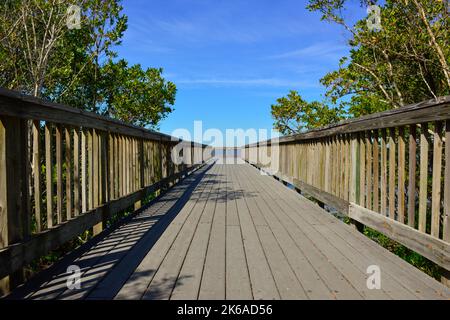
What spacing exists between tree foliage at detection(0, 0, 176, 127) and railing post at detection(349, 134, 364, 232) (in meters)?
6.05

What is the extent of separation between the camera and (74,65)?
10781mm

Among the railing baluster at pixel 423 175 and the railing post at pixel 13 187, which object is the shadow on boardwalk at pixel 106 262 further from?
the railing baluster at pixel 423 175

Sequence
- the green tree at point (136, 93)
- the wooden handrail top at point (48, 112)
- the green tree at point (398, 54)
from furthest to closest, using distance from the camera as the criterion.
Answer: the green tree at point (136, 93), the green tree at point (398, 54), the wooden handrail top at point (48, 112)

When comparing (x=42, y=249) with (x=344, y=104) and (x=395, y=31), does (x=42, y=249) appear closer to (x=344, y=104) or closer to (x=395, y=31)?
(x=395, y=31)

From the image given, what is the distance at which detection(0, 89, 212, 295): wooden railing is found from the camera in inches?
82.4

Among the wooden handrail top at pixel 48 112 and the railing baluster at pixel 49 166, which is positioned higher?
the wooden handrail top at pixel 48 112

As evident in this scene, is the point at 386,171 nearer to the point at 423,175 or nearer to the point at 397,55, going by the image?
the point at 423,175

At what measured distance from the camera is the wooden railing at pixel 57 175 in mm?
2094

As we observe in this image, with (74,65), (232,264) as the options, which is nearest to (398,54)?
(232,264)

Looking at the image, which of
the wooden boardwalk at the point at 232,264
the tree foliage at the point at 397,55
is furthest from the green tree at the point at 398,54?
the wooden boardwalk at the point at 232,264

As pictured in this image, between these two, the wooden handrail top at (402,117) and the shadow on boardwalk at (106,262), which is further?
the wooden handrail top at (402,117)

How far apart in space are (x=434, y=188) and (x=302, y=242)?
1270mm

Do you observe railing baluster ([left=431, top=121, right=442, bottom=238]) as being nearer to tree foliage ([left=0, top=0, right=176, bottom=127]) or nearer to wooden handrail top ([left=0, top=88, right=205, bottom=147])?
wooden handrail top ([left=0, top=88, right=205, bottom=147])

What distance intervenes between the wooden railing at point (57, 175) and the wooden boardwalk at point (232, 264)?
24 centimetres
